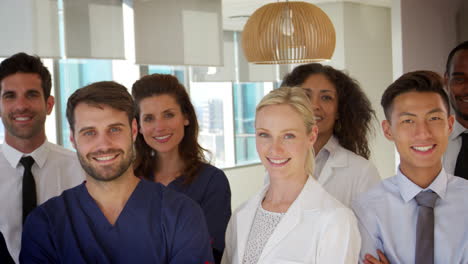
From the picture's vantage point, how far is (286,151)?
1990mm

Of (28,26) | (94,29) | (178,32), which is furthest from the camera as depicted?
(178,32)

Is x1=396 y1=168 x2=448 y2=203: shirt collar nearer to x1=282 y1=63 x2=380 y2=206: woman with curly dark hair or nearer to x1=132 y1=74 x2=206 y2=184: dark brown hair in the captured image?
x1=282 y1=63 x2=380 y2=206: woman with curly dark hair

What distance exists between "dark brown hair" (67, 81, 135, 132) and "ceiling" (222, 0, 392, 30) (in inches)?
175

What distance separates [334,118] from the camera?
2797 mm

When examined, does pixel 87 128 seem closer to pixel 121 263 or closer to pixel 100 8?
pixel 121 263

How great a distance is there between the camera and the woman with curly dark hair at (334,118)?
260 cm

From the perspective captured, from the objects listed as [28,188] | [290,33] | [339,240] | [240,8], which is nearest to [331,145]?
[339,240]

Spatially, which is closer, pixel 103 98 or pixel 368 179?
pixel 103 98

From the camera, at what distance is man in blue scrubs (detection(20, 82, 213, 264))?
1.89 m

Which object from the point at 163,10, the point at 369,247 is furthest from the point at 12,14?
the point at 369,247

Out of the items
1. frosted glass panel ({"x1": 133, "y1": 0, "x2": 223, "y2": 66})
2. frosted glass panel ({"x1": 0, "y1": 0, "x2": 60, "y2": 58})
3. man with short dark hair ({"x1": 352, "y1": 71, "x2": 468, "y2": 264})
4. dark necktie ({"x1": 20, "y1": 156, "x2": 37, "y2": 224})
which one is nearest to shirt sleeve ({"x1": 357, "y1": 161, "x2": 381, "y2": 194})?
man with short dark hair ({"x1": 352, "y1": 71, "x2": 468, "y2": 264})

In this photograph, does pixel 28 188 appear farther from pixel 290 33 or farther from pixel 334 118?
pixel 290 33

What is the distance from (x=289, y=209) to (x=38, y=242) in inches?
33.5

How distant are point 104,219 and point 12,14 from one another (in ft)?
10.2
